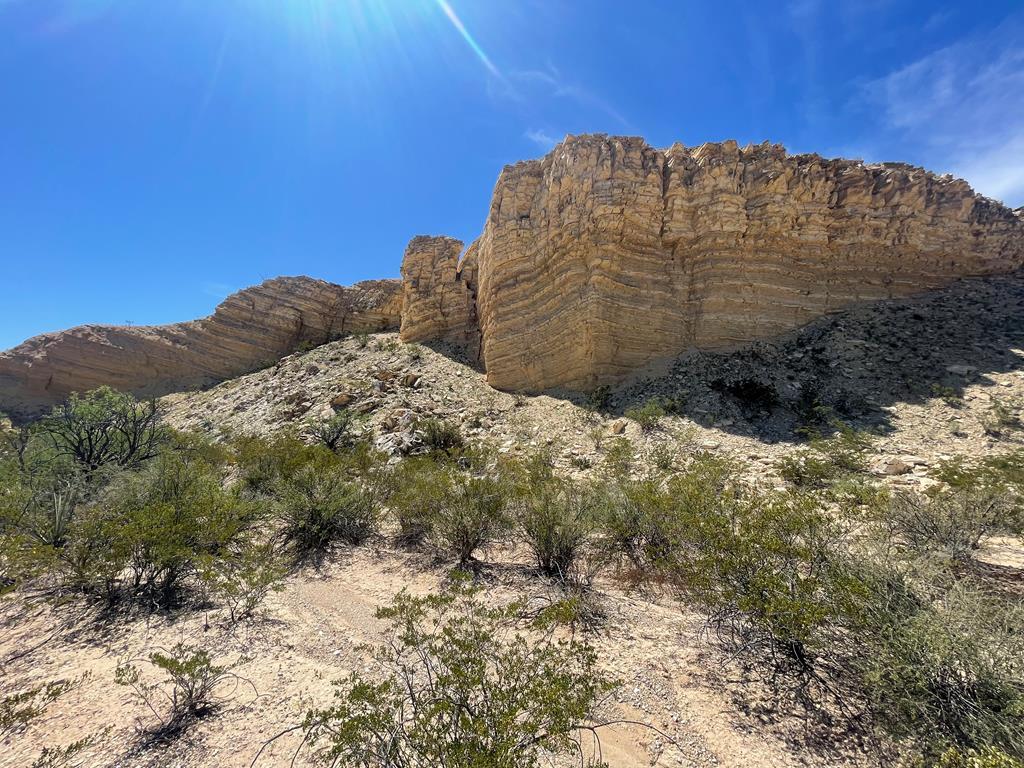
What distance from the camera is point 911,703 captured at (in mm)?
2326

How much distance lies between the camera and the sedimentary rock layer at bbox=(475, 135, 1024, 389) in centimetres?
1442

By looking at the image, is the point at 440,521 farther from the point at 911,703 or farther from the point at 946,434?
the point at 946,434

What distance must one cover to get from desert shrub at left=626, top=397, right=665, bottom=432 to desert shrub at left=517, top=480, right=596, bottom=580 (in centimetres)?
609

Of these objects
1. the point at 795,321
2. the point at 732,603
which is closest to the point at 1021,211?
the point at 795,321

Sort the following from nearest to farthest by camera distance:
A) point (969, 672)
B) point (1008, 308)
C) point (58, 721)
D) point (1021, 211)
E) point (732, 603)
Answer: point (969, 672) < point (58, 721) < point (732, 603) < point (1008, 308) < point (1021, 211)

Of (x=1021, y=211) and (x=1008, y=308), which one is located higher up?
(x=1021, y=211)

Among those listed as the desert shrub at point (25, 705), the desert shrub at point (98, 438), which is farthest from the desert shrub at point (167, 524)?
the desert shrub at point (98, 438)

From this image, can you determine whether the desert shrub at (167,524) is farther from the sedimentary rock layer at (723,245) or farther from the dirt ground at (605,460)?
the sedimentary rock layer at (723,245)

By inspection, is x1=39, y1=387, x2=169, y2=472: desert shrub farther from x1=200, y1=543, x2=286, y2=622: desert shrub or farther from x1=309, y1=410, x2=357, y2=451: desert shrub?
x1=200, y1=543, x2=286, y2=622: desert shrub

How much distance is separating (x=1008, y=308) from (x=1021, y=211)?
7.40m

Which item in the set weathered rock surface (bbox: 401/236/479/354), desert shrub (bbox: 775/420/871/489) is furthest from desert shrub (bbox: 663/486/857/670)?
weathered rock surface (bbox: 401/236/479/354)

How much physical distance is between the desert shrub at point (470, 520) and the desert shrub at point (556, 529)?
392 mm

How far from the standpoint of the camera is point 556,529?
214 inches

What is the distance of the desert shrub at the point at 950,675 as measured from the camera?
213cm
